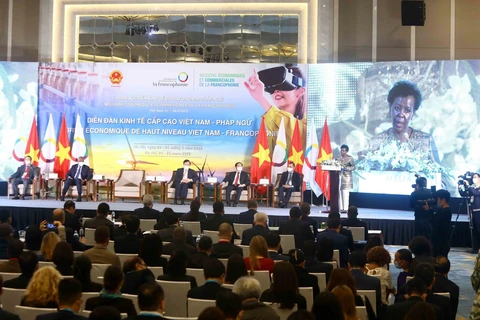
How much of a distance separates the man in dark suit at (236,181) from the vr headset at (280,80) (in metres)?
2.03

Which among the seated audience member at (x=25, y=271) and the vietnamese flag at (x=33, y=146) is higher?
the vietnamese flag at (x=33, y=146)

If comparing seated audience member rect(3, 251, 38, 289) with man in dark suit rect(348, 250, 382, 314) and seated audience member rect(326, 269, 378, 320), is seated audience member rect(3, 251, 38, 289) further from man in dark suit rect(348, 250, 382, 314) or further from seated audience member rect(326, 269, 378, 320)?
man in dark suit rect(348, 250, 382, 314)

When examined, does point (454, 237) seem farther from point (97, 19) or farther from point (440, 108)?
point (97, 19)

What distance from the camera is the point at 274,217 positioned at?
12289 millimetres

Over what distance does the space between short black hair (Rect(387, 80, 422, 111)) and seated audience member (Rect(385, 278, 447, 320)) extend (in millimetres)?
10576

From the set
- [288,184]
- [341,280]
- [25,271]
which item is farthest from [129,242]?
[288,184]

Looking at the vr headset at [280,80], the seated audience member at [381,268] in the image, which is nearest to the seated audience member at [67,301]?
the seated audience member at [381,268]

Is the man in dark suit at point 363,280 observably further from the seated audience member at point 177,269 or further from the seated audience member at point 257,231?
the seated audience member at point 257,231

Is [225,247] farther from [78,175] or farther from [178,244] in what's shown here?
[78,175]

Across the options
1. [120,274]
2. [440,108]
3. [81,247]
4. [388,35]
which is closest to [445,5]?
[388,35]

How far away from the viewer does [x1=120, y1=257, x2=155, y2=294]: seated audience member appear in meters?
4.82

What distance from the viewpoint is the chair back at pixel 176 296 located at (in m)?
4.75

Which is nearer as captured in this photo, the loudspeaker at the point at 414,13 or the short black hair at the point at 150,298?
the short black hair at the point at 150,298

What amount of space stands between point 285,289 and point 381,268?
5.77 ft
